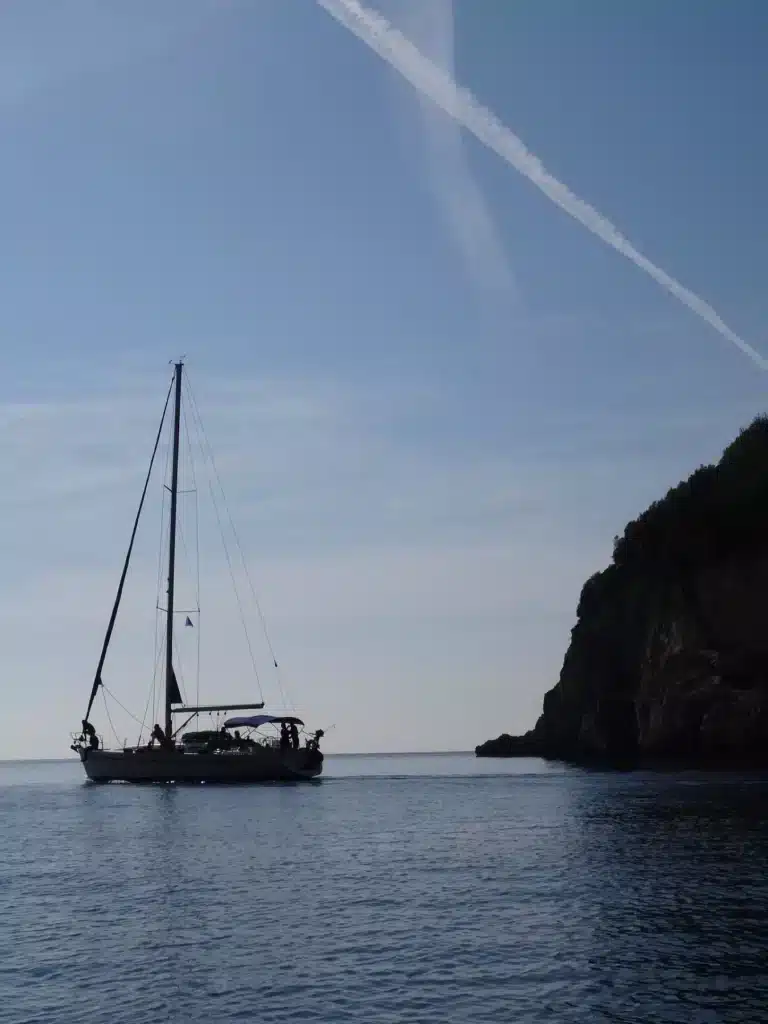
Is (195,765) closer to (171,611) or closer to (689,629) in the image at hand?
(171,611)

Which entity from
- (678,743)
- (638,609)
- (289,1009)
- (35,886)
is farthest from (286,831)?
(638,609)

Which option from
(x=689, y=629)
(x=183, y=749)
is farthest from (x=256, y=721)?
(x=689, y=629)

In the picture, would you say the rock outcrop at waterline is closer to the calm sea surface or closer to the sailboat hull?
the sailboat hull

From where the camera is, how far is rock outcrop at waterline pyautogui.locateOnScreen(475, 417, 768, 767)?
99.9m

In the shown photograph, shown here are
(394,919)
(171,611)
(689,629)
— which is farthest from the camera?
(689,629)

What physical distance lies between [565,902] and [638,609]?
98.2m

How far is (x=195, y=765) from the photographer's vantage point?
77875mm

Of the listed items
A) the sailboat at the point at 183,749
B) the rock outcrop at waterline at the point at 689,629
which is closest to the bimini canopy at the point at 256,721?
the sailboat at the point at 183,749

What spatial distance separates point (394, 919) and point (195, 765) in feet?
182

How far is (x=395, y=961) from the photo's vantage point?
20734 mm

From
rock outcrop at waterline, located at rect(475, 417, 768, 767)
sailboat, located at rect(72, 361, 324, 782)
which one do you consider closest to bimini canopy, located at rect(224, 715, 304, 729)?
sailboat, located at rect(72, 361, 324, 782)

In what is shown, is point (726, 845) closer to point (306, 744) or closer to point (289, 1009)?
point (289, 1009)

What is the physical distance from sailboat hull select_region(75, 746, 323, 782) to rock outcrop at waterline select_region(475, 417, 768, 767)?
132 ft

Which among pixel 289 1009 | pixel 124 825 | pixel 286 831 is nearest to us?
pixel 289 1009
